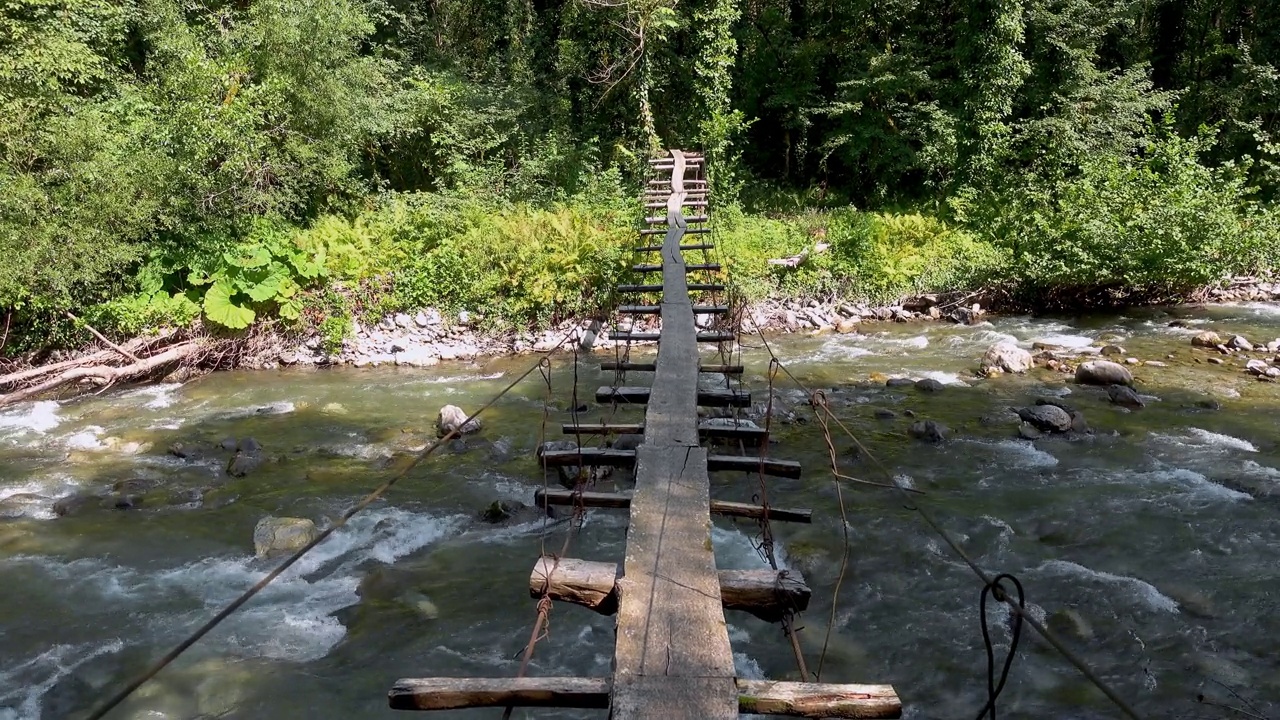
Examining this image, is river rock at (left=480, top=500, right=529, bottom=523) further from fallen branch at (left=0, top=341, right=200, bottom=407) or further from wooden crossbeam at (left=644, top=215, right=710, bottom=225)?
fallen branch at (left=0, top=341, right=200, bottom=407)

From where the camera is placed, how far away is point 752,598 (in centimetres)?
254

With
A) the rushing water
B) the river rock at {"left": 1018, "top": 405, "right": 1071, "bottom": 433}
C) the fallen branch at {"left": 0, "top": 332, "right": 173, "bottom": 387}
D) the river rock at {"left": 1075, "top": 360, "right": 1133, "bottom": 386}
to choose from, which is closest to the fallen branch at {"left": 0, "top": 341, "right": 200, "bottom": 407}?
the fallen branch at {"left": 0, "top": 332, "right": 173, "bottom": 387}

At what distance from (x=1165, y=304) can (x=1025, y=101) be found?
5.99 m

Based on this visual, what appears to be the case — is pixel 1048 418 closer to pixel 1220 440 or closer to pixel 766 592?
pixel 1220 440

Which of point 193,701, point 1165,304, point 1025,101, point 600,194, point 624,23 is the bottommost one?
point 193,701

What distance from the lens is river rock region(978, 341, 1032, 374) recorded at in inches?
363

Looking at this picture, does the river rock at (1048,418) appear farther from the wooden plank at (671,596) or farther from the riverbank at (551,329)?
the wooden plank at (671,596)

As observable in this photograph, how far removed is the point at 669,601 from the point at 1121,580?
3.77 metres

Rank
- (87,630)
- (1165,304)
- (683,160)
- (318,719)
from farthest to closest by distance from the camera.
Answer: (683,160), (1165,304), (87,630), (318,719)

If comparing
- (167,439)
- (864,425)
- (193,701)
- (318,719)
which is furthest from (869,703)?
(167,439)

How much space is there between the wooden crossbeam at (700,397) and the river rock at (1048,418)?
4002 millimetres

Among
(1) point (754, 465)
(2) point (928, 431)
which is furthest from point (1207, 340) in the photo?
(1) point (754, 465)

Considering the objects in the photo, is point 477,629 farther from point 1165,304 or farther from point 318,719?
point 1165,304

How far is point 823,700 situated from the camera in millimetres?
1981
